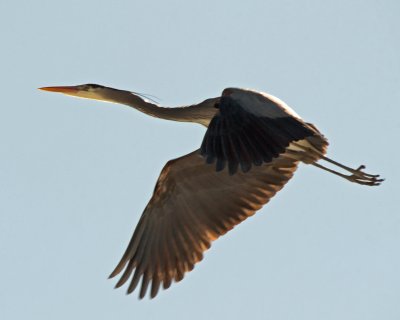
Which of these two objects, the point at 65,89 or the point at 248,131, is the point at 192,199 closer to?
the point at 65,89

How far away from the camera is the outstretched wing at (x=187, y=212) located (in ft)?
38.2

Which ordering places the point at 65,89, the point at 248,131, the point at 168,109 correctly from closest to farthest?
1. the point at 248,131
2. the point at 168,109
3. the point at 65,89

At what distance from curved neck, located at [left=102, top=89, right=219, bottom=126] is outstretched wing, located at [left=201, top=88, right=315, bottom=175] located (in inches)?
36.8

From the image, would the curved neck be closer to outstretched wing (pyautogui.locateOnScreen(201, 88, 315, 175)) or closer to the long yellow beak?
the long yellow beak

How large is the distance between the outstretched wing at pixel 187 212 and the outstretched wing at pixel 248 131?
143 centimetres

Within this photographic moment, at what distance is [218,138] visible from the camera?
9.74m

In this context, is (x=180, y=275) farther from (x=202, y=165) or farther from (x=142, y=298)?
(x=202, y=165)

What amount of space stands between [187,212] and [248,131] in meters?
2.40

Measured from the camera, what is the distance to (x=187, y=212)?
1209cm

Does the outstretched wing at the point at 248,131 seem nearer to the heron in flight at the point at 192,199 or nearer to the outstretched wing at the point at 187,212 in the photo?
the heron in flight at the point at 192,199

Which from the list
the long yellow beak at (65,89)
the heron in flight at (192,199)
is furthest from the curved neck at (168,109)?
the long yellow beak at (65,89)

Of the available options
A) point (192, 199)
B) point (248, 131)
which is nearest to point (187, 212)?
point (192, 199)

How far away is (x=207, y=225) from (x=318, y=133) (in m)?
1.57

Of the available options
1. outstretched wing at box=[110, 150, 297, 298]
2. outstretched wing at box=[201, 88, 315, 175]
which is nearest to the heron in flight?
outstretched wing at box=[110, 150, 297, 298]
